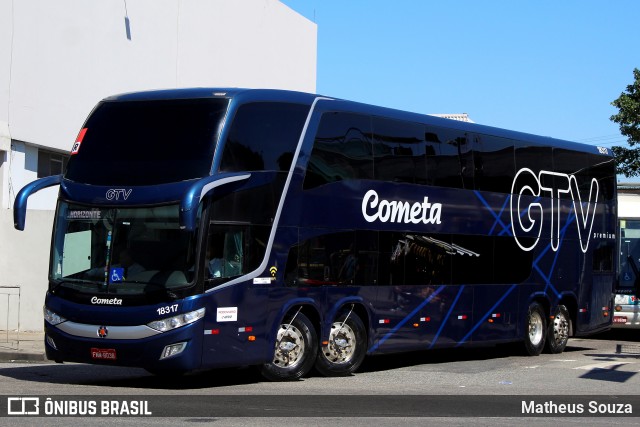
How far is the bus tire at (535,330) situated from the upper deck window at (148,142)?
989cm

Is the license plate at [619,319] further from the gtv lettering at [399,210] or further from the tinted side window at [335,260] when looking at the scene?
the tinted side window at [335,260]

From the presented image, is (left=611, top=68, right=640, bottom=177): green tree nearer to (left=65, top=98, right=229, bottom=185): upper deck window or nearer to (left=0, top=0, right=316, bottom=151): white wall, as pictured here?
(left=0, top=0, right=316, bottom=151): white wall

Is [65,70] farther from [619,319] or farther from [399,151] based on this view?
[619,319]

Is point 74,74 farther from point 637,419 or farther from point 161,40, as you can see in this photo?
point 637,419

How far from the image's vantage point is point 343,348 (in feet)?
57.3

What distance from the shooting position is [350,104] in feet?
58.2

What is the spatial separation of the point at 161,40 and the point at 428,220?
614 inches

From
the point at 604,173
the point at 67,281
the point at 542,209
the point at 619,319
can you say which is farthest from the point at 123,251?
the point at 619,319

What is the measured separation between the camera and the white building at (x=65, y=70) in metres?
25.3

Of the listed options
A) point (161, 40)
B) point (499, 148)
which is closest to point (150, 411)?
point (499, 148)

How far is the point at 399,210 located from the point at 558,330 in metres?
6.76

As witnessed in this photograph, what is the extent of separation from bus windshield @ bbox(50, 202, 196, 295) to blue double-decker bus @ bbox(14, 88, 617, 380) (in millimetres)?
22

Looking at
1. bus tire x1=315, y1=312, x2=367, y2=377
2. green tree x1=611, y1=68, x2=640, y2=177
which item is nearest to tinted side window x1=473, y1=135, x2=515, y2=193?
bus tire x1=315, y1=312, x2=367, y2=377

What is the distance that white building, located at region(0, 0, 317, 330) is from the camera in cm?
2533
